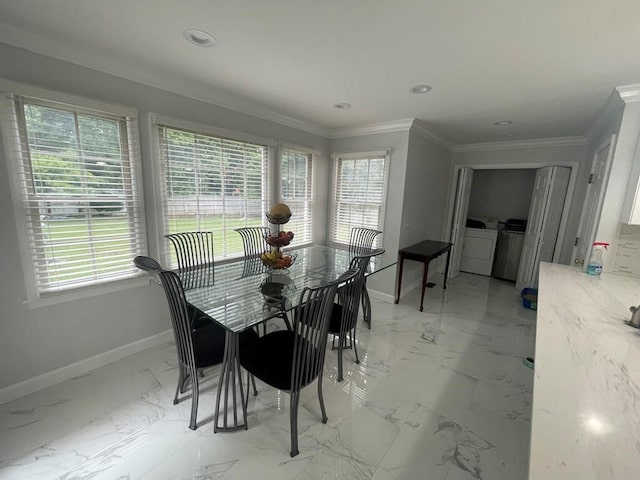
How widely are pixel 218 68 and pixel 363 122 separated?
198 cm

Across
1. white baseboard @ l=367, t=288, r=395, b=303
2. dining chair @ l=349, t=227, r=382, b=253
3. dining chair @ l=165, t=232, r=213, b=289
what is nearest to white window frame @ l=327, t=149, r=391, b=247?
dining chair @ l=349, t=227, r=382, b=253

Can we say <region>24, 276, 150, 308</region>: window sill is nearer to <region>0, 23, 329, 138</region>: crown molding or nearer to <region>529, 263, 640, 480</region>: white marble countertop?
<region>0, 23, 329, 138</region>: crown molding

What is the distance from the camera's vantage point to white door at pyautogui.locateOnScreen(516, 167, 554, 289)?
12.8 ft

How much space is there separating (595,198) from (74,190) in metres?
4.60

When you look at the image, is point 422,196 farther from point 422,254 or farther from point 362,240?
point 362,240

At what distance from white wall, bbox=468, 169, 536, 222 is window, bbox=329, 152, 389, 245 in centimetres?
303

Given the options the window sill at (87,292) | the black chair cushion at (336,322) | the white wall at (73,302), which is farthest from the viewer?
the black chair cushion at (336,322)

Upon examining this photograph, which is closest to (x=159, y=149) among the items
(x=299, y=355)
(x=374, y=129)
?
(x=299, y=355)

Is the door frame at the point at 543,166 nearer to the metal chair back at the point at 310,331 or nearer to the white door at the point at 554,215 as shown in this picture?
the white door at the point at 554,215

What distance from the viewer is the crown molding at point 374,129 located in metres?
3.25

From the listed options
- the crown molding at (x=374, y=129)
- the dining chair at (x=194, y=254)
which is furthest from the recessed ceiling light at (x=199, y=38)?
the crown molding at (x=374, y=129)

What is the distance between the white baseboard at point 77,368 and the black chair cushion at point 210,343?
944 millimetres

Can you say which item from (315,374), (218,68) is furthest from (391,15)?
(315,374)

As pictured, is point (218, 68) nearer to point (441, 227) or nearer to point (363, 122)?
point (363, 122)
